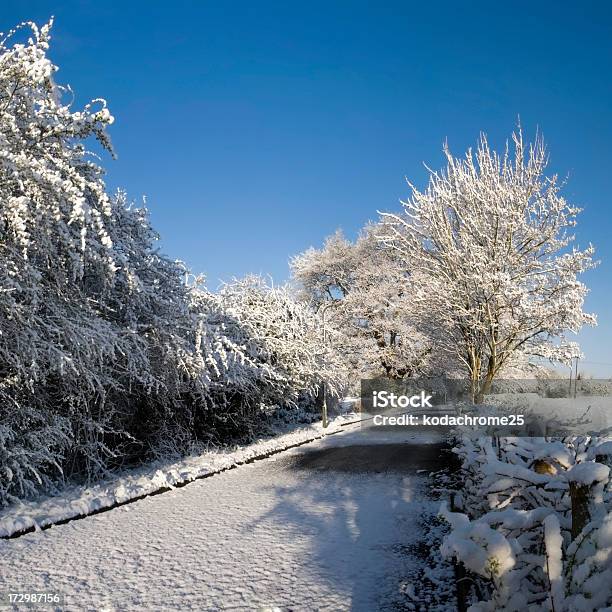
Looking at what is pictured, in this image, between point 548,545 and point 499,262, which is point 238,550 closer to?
point 548,545

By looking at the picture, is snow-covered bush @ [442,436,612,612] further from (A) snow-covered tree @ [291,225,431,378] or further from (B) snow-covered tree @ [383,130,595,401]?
(A) snow-covered tree @ [291,225,431,378]

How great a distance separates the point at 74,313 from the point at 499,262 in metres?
12.2

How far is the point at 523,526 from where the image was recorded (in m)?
2.84

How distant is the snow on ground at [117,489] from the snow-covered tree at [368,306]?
14.6 meters

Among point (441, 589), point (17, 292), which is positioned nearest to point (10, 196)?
point (17, 292)

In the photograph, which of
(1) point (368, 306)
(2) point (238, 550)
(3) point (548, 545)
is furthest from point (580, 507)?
(1) point (368, 306)

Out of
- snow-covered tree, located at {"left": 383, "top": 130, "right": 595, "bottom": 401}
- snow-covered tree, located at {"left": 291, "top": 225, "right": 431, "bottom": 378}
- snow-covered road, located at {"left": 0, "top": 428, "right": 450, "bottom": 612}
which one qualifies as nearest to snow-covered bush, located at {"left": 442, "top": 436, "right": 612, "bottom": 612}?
snow-covered road, located at {"left": 0, "top": 428, "right": 450, "bottom": 612}

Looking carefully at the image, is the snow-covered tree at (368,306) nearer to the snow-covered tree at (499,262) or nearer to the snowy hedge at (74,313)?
the snow-covered tree at (499,262)

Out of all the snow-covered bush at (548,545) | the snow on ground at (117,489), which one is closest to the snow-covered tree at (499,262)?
the snow on ground at (117,489)

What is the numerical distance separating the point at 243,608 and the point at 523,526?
8.29 feet

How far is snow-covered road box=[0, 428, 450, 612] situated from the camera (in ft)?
14.6

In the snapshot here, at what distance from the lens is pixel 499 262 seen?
15445 millimetres

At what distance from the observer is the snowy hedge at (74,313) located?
661 cm

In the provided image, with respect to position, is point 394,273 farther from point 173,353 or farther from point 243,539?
point 243,539
